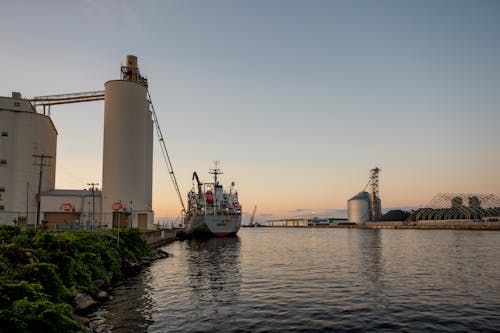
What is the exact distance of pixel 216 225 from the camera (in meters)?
105

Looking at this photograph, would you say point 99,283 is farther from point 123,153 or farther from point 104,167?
point 104,167

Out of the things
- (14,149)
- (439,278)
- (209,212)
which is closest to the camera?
(439,278)

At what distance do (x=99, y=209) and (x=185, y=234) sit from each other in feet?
156

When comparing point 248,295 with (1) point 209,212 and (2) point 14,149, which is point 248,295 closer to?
(2) point 14,149

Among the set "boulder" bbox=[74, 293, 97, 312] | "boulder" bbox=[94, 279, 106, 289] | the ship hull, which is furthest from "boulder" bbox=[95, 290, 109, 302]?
the ship hull

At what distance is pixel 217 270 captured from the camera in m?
37.4

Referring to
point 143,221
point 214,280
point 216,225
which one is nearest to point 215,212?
point 216,225

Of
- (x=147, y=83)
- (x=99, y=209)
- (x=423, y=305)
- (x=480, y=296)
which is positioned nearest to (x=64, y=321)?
(x=423, y=305)

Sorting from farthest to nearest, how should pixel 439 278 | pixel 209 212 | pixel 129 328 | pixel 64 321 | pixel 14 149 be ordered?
pixel 209 212 → pixel 14 149 → pixel 439 278 → pixel 129 328 → pixel 64 321

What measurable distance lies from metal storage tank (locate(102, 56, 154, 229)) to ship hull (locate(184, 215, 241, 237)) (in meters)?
35.0

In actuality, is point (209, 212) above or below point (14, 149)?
below

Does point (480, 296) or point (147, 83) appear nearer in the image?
point (480, 296)

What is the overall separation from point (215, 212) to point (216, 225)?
513 cm

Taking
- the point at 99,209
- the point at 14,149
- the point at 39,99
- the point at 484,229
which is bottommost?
the point at 484,229
